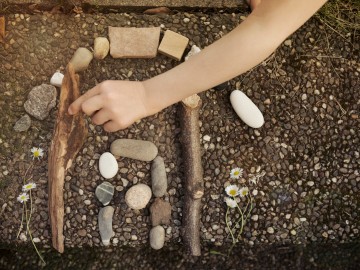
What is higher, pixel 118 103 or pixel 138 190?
pixel 118 103

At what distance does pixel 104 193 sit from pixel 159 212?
244 mm

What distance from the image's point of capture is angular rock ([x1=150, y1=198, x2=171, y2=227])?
6.39ft

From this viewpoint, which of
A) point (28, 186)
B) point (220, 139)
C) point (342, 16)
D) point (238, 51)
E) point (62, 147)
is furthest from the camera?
point (342, 16)

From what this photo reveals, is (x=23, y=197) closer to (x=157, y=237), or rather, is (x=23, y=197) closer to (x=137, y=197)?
(x=137, y=197)

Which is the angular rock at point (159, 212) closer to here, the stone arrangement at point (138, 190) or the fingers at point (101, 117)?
the stone arrangement at point (138, 190)

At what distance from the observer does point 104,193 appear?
1931mm

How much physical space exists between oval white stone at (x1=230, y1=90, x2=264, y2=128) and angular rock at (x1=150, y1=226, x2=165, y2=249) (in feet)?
1.96

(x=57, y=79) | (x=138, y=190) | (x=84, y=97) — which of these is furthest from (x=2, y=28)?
(x=138, y=190)

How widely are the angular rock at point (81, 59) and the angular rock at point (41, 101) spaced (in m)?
0.14

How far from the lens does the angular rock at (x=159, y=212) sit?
1948 mm

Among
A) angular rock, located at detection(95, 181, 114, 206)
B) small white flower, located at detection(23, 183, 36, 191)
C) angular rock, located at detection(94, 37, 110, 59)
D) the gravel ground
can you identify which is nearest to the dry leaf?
the gravel ground

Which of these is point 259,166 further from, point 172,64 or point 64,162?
point 64,162

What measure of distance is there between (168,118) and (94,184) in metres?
0.43

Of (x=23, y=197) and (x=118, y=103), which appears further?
(x=23, y=197)
